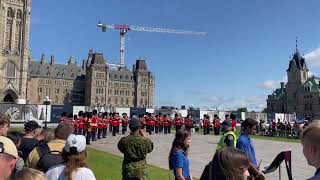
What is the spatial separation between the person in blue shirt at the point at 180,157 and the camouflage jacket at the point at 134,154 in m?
0.86

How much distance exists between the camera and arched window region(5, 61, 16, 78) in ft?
294

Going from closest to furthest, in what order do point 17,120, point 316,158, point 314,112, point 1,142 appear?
point 316,158 → point 1,142 → point 17,120 → point 314,112

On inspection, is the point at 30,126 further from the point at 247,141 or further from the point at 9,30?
the point at 9,30

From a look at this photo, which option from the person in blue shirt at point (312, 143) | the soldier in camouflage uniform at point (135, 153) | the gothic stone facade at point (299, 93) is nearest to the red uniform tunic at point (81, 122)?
the soldier in camouflage uniform at point (135, 153)

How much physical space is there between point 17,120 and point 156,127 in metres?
18.8

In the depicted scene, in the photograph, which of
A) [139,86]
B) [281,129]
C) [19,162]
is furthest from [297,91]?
[19,162]

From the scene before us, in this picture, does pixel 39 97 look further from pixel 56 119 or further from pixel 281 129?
pixel 281 129

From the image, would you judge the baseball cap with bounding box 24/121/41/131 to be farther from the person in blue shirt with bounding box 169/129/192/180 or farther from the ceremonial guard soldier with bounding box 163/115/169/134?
the ceremonial guard soldier with bounding box 163/115/169/134

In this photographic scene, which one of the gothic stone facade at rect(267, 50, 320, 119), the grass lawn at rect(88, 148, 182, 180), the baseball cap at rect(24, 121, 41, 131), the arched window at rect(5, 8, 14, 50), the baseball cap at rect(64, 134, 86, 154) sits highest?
the arched window at rect(5, 8, 14, 50)

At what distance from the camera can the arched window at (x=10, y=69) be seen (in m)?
89.7

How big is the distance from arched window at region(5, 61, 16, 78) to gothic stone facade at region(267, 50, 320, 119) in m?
86.3

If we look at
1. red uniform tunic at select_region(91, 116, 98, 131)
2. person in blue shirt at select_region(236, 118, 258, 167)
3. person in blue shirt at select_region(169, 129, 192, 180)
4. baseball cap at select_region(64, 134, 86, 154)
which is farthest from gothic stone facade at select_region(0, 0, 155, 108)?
baseball cap at select_region(64, 134, 86, 154)

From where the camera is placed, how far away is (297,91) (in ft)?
415

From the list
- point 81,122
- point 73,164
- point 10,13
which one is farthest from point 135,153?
point 10,13
